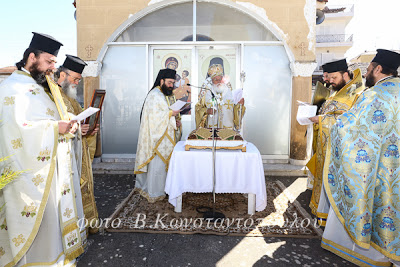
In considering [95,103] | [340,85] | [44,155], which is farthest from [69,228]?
[340,85]

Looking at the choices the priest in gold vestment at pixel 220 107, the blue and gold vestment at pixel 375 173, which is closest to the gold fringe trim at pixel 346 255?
the blue and gold vestment at pixel 375 173

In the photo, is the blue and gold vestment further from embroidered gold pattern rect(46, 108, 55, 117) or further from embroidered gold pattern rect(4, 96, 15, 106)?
embroidered gold pattern rect(4, 96, 15, 106)

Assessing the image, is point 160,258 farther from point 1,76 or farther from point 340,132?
point 1,76

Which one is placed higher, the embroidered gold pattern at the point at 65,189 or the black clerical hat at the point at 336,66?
the black clerical hat at the point at 336,66

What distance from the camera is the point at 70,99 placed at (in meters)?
3.21

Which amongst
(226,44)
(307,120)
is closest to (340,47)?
(226,44)

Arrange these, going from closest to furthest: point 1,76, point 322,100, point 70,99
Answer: point 70,99
point 322,100
point 1,76

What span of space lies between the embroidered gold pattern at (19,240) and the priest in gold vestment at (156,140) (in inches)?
90.0

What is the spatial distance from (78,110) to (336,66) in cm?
364

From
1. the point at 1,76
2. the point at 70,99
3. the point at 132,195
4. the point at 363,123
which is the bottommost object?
the point at 132,195

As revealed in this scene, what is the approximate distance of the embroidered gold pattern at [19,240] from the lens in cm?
218

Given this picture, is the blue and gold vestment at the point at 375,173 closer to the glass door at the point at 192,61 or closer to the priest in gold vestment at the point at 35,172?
the priest in gold vestment at the point at 35,172

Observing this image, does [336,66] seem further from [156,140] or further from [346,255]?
[156,140]

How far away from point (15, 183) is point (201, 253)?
1.93 m
